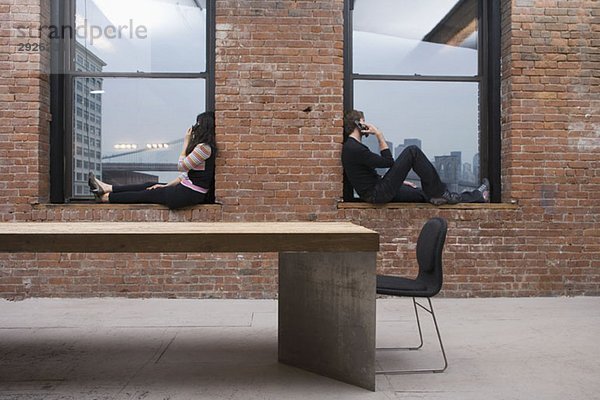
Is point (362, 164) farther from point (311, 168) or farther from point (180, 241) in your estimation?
point (180, 241)

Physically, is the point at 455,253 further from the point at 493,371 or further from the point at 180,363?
the point at 180,363

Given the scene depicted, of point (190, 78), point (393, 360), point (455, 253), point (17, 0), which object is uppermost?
point (17, 0)

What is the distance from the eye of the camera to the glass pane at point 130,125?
5.36 metres

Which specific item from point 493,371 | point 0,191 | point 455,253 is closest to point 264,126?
point 455,253

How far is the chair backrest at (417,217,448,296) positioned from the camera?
3.04 meters

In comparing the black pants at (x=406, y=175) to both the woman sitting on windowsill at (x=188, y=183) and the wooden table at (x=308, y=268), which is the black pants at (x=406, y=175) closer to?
the woman sitting on windowsill at (x=188, y=183)

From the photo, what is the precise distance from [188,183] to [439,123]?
2540 mm

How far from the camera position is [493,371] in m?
2.97

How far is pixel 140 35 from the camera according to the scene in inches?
214

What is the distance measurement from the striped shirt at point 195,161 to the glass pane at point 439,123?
5.29 feet

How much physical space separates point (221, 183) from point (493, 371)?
9.55 feet

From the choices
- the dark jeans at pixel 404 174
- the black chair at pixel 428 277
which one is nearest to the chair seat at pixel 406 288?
the black chair at pixel 428 277

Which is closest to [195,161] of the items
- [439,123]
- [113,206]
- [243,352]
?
[113,206]

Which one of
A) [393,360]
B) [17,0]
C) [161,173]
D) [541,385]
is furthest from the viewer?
[161,173]
